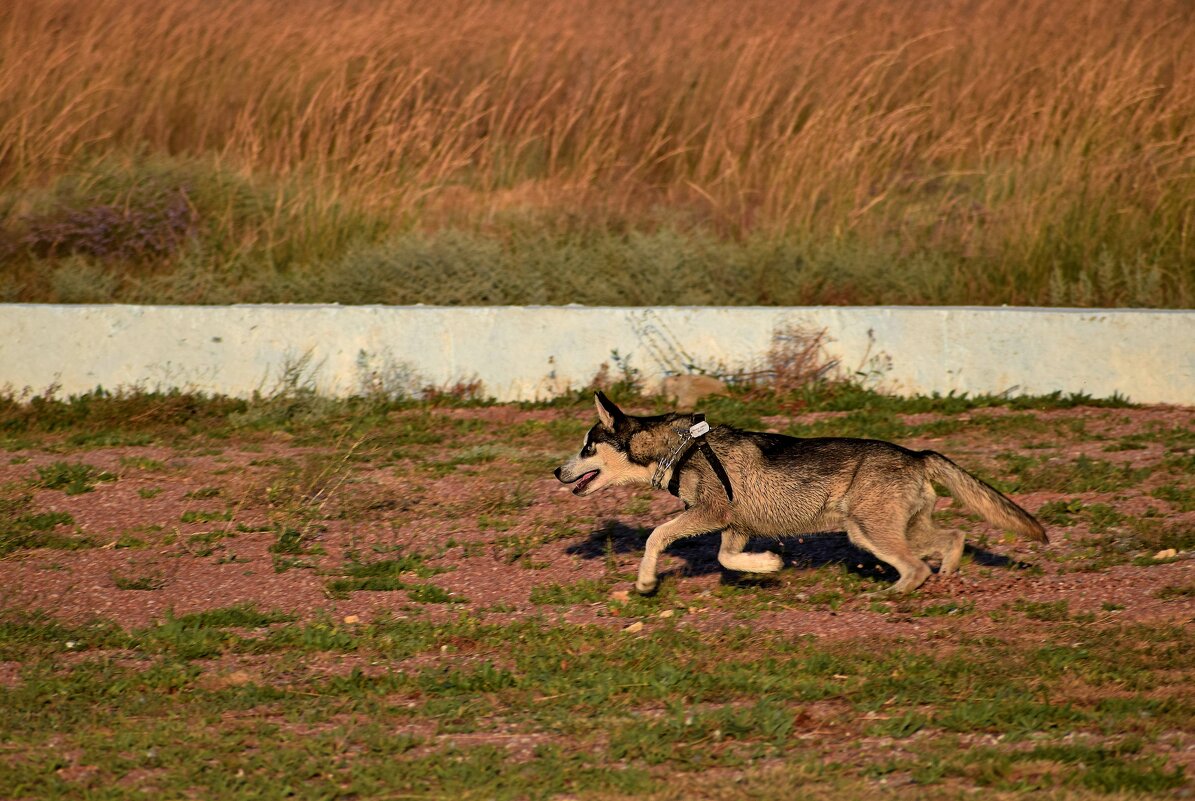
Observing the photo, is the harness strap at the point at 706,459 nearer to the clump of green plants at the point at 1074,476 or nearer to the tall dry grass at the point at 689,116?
the clump of green plants at the point at 1074,476

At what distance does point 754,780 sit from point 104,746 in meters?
2.41

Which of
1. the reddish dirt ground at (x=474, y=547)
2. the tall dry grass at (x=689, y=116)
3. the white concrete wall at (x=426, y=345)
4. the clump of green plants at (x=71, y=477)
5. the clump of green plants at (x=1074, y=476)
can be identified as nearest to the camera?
the reddish dirt ground at (x=474, y=547)

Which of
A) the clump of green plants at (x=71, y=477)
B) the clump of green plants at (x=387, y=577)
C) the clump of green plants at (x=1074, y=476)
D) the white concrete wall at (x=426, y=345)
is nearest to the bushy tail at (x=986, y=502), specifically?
the clump of green plants at (x=1074, y=476)

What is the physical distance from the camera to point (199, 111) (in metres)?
17.3

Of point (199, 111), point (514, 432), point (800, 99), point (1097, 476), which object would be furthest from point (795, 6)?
point (1097, 476)

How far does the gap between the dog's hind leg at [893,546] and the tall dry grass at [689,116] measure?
6.60 m

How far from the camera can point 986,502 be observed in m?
6.98

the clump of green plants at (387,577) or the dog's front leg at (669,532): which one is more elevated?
the dog's front leg at (669,532)

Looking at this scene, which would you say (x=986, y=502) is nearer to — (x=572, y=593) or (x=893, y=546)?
(x=893, y=546)

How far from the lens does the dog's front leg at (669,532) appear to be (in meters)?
7.18

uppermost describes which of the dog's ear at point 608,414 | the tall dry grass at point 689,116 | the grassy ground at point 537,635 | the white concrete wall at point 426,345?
the tall dry grass at point 689,116

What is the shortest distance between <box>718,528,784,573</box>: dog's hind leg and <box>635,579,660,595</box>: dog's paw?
37cm

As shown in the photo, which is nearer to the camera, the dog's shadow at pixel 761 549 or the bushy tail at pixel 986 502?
the bushy tail at pixel 986 502

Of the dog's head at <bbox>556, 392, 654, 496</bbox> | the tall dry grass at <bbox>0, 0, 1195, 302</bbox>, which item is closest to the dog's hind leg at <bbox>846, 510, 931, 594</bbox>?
the dog's head at <bbox>556, 392, 654, 496</bbox>
